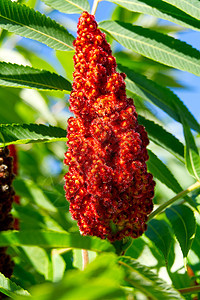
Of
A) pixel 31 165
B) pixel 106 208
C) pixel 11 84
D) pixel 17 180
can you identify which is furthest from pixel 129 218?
pixel 31 165

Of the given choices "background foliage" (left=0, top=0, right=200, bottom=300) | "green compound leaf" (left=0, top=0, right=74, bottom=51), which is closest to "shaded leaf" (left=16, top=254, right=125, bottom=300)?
"background foliage" (left=0, top=0, right=200, bottom=300)

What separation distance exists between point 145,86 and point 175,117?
213 millimetres

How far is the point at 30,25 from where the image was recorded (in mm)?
2000

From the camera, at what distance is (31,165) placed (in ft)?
11.7

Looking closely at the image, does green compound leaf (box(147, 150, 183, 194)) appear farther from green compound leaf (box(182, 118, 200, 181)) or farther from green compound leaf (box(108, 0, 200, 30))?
green compound leaf (box(108, 0, 200, 30))

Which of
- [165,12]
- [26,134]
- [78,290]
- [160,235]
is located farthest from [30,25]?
[78,290]

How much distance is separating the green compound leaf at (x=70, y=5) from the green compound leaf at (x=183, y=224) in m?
1.08

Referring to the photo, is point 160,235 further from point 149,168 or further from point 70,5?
point 70,5

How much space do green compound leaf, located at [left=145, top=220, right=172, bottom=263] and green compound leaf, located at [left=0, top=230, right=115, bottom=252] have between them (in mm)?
641

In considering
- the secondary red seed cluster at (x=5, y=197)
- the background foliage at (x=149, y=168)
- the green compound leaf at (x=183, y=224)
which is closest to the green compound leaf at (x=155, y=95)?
the background foliage at (x=149, y=168)

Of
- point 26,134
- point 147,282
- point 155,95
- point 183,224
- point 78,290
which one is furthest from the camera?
point 155,95

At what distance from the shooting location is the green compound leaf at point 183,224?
1787 millimetres

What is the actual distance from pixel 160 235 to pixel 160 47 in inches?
34.7

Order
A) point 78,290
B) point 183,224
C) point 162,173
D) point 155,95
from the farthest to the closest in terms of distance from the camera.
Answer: point 155,95
point 162,173
point 183,224
point 78,290
